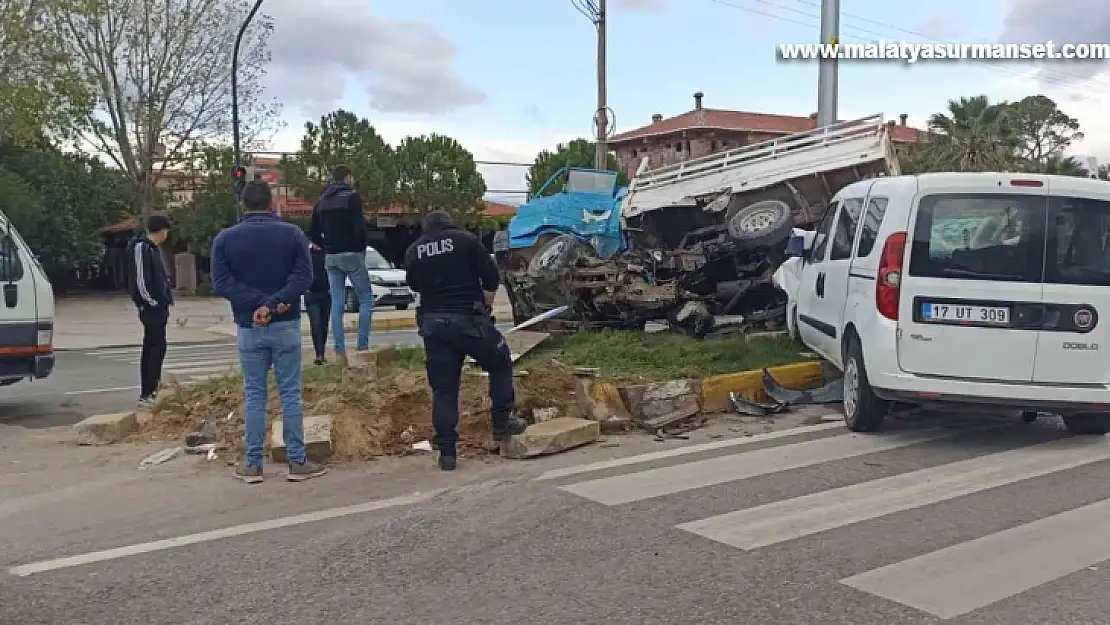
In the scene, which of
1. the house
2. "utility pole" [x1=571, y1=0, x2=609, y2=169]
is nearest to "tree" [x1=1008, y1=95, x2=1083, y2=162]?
the house

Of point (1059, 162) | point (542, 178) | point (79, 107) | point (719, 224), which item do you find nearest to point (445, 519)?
point (719, 224)

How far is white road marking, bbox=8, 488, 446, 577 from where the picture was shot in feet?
15.0

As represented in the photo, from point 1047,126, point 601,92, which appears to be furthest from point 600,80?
point 1047,126

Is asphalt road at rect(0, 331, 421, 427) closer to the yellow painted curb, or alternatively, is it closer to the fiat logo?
the yellow painted curb

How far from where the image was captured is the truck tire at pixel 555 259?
10.7 metres

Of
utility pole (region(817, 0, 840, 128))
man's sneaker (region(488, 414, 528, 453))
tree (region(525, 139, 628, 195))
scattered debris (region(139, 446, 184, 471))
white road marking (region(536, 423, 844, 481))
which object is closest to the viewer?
white road marking (region(536, 423, 844, 481))

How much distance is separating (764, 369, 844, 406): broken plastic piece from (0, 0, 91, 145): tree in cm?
1733

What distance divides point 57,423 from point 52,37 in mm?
16580

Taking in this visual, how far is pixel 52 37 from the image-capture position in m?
22.3

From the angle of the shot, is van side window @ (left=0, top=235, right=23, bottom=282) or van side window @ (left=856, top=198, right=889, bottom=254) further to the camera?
van side window @ (left=0, top=235, right=23, bottom=282)

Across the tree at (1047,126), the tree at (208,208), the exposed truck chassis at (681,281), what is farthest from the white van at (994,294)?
the tree at (1047,126)

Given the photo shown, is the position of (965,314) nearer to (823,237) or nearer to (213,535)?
(823,237)

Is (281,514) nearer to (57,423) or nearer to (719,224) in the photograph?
(57,423)

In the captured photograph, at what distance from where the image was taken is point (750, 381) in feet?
27.5
